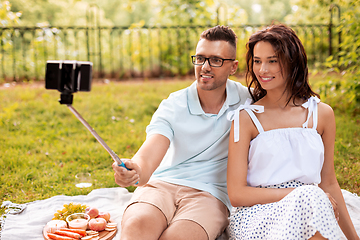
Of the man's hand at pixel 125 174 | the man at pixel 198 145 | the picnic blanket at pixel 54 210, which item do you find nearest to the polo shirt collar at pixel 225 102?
the man at pixel 198 145

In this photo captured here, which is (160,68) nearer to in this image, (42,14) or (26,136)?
(26,136)

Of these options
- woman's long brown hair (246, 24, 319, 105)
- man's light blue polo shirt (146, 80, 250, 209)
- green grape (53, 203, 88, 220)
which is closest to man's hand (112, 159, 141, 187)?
man's light blue polo shirt (146, 80, 250, 209)

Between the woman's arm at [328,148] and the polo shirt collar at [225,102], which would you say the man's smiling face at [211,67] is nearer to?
the polo shirt collar at [225,102]

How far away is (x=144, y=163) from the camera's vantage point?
2.11m

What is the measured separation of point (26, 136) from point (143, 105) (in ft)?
6.13

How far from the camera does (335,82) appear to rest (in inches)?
195

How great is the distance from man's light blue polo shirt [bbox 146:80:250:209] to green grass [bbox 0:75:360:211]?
1273 millimetres

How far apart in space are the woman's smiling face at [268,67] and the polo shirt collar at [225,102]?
16.2 inches

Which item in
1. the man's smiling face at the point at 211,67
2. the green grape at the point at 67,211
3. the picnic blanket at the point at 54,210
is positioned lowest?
the picnic blanket at the point at 54,210

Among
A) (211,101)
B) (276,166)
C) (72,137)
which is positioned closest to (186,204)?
(276,166)

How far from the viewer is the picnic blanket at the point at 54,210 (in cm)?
250

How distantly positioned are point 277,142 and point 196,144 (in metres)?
0.59

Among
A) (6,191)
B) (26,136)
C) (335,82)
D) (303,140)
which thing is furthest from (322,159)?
(26,136)

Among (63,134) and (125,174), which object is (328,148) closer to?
(125,174)
